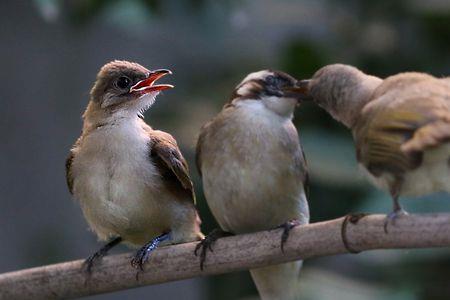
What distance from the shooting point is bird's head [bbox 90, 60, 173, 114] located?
393 cm

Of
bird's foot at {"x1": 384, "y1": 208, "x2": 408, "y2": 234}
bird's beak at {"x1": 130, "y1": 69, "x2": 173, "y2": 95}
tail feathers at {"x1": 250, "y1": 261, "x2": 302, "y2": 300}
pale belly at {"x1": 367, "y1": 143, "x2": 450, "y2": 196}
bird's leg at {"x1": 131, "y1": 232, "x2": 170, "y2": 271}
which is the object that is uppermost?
bird's beak at {"x1": 130, "y1": 69, "x2": 173, "y2": 95}

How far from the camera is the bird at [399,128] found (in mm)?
3107

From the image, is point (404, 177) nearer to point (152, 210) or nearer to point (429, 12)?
point (152, 210)

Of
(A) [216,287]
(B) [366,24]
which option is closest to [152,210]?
(A) [216,287]

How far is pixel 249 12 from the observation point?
260 inches

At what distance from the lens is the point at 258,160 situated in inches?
152

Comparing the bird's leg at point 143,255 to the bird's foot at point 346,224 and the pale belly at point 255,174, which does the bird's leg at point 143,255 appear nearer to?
the pale belly at point 255,174

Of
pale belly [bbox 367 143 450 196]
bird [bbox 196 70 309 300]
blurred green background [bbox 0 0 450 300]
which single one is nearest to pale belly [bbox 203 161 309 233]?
bird [bbox 196 70 309 300]

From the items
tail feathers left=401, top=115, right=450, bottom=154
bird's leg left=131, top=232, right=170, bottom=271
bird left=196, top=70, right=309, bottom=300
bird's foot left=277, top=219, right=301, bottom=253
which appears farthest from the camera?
bird left=196, top=70, right=309, bottom=300

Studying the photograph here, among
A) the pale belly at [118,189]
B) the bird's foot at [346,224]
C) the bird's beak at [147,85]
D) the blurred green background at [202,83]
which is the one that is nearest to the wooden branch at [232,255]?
the bird's foot at [346,224]

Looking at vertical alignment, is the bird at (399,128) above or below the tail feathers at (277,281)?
above

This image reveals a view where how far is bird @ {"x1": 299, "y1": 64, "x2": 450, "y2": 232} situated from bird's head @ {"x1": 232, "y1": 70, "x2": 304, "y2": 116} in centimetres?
23

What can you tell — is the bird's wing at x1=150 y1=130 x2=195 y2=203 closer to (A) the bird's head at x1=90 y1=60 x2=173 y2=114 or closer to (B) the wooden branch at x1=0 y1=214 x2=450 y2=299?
(A) the bird's head at x1=90 y1=60 x2=173 y2=114

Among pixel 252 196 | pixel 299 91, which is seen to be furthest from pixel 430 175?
pixel 252 196
